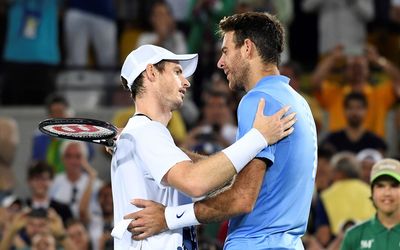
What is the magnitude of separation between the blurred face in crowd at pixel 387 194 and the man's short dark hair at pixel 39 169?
4.51m

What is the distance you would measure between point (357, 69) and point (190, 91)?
1.97 meters

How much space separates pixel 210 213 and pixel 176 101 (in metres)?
0.67

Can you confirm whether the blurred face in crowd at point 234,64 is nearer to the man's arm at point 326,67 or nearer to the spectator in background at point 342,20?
the man's arm at point 326,67

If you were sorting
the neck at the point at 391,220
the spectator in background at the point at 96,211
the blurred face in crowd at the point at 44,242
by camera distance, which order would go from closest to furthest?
the neck at the point at 391,220 < the blurred face in crowd at the point at 44,242 < the spectator in background at the point at 96,211

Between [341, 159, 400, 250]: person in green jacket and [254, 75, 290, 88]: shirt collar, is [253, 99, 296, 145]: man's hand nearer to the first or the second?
[254, 75, 290, 88]: shirt collar

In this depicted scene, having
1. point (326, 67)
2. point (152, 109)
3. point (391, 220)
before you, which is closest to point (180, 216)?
point (152, 109)

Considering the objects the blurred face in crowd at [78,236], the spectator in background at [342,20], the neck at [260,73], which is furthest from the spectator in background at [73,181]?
the neck at [260,73]

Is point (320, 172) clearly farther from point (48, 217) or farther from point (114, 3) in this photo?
point (114, 3)

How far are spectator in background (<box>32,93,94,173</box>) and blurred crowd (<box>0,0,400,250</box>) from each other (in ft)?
0.05

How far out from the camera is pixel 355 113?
1287 centimetres

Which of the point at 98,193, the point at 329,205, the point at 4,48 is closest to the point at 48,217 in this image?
the point at 98,193

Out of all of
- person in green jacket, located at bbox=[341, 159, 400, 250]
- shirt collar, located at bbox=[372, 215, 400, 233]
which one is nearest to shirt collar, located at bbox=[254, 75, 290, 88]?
person in green jacket, located at bbox=[341, 159, 400, 250]

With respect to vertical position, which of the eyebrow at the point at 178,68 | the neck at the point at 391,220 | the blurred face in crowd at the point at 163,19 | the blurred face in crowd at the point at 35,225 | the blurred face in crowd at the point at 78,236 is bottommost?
the blurred face in crowd at the point at 78,236

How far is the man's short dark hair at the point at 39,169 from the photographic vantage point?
1227cm
